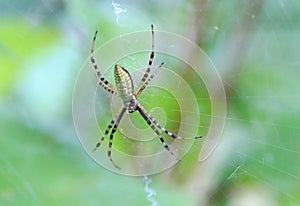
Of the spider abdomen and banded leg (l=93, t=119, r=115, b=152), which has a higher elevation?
the spider abdomen

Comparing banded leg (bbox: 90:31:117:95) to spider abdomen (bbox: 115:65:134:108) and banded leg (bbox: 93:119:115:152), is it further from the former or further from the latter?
banded leg (bbox: 93:119:115:152)

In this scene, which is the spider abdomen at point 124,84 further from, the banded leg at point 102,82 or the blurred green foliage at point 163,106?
the blurred green foliage at point 163,106

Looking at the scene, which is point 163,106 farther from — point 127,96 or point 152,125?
point 127,96

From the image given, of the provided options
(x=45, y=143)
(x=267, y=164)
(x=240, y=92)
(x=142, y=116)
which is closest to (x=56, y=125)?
(x=45, y=143)

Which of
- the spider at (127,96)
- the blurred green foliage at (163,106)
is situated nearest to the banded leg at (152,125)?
the spider at (127,96)

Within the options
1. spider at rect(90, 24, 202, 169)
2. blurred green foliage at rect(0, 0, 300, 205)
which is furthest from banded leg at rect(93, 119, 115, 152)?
blurred green foliage at rect(0, 0, 300, 205)

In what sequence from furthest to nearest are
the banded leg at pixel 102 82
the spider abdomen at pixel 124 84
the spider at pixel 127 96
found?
the banded leg at pixel 102 82 → the spider at pixel 127 96 → the spider abdomen at pixel 124 84

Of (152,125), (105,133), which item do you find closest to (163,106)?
(152,125)
